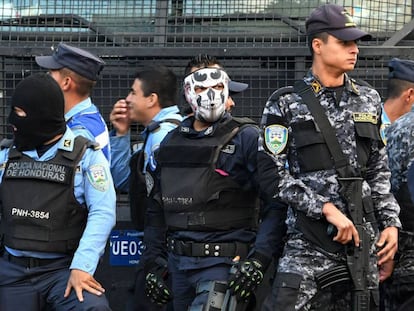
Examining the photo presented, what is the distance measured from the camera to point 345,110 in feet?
14.6

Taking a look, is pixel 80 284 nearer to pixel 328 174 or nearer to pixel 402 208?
pixel 328 174

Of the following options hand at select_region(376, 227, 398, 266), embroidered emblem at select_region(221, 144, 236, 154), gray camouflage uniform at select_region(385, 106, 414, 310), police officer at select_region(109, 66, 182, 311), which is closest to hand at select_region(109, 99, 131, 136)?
police officer at select_region(109, 66, 182, 311)

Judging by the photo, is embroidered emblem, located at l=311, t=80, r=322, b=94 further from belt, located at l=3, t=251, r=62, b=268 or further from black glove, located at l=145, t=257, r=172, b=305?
belt, located at l=3, t=251, r=62, b=268

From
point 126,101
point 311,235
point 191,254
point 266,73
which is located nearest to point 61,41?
point 126,101

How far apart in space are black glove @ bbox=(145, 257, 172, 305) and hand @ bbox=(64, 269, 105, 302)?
354 mm

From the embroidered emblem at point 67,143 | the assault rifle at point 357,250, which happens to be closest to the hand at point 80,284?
the embroidered emblem at point 67,143

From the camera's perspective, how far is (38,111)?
4723mm

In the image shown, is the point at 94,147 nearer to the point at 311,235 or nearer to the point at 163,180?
the point at 163,180

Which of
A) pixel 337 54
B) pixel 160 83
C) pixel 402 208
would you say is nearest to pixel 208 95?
pixel 337 54

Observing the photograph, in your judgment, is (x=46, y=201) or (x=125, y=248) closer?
(x=46, y=201)

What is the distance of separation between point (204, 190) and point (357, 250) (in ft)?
2.87

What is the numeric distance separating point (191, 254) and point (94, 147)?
0.73m

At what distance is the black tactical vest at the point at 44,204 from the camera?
4703 millimetres

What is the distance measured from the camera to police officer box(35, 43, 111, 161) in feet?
17.4
